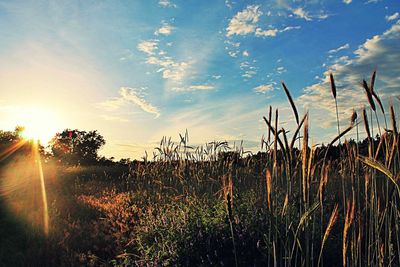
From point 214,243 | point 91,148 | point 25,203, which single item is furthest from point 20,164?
point 91,148

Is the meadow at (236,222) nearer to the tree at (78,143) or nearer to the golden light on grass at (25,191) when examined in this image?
the golden light on grass at (25,191)

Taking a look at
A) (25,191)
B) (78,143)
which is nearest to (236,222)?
(25,191)

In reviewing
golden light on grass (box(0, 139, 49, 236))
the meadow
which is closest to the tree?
Answer: golden light on grass (box(0, 139, 49, 236))

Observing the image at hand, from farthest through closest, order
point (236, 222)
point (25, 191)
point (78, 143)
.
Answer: point (78, 143), point (25, 191), point (236, 222)

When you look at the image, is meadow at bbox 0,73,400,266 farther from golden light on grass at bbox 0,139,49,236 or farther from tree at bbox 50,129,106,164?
tree at bbox 50,129,106,164

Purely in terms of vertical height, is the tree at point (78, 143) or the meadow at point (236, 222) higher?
the tree at point (78, 143)

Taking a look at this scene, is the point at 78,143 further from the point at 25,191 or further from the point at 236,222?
the point at 236,222

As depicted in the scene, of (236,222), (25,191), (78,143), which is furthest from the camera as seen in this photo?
(78,143)

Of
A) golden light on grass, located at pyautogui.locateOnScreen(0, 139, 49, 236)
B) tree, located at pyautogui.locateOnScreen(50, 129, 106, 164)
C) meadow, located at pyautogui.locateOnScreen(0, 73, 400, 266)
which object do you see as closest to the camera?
meadow, located at pyautogui.locateOnScreen(0, 73, 400, 266)

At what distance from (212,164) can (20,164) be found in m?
10.8

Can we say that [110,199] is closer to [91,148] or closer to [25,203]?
[25,203]

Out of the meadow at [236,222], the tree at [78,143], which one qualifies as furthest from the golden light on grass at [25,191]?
the tree at [78,143]

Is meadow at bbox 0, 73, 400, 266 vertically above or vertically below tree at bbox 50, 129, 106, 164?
below

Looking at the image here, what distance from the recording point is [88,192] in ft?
39.7
